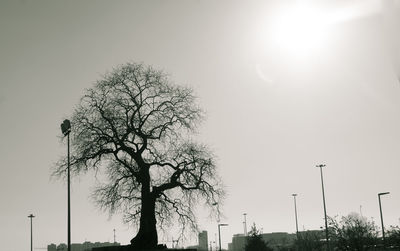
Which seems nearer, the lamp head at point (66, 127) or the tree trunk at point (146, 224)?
the lamp head at point (66, 127)

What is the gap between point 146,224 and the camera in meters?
28.9

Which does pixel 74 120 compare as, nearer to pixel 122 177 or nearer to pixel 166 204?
pixel 122 177

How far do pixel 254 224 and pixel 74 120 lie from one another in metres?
20.4

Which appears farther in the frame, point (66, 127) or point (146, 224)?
point (146, 224)

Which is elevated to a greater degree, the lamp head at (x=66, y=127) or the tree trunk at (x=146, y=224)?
the lamp head at (x=66, y=127)

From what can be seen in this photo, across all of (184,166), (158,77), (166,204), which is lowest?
(166,204)

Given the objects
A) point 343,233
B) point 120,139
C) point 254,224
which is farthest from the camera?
point 254,224

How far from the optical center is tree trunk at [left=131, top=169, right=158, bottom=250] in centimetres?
2862

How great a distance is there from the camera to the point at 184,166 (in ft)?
99.7

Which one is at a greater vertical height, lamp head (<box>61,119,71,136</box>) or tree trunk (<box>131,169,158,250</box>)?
lamp head (<box>61,119,71,136</box>)

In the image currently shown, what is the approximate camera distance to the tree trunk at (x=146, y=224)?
28.6 metres

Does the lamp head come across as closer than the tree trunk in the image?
Yes

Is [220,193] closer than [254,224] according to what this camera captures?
Yes

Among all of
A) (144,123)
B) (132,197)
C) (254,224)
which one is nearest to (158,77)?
(144,123)
